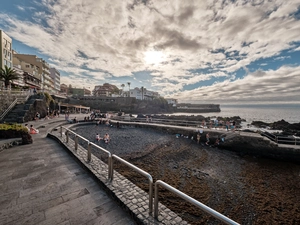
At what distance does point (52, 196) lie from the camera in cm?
364

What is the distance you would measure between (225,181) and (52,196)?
786 cm

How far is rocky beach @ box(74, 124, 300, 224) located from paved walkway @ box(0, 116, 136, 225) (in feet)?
9.22

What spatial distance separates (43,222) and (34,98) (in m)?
24.5

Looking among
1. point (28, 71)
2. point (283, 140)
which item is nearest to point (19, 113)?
point (283, 140)

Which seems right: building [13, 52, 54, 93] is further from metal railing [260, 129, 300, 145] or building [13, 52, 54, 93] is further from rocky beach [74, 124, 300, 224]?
metal railing [260, 129, 300, 145]

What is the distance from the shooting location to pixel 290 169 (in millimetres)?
9656

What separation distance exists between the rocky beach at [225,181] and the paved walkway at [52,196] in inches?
111

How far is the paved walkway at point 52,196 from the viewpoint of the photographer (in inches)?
116

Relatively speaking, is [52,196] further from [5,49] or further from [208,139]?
[5,49]

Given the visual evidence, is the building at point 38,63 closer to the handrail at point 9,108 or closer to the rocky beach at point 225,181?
the handrail at point 9,108

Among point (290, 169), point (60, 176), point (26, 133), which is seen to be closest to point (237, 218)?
point (60, 176)

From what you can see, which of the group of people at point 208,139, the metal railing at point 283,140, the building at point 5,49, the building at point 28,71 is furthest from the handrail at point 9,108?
the metal railing at point 283,140

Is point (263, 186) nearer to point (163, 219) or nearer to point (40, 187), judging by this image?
point (163, 219)

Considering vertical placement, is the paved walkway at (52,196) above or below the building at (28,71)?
below
